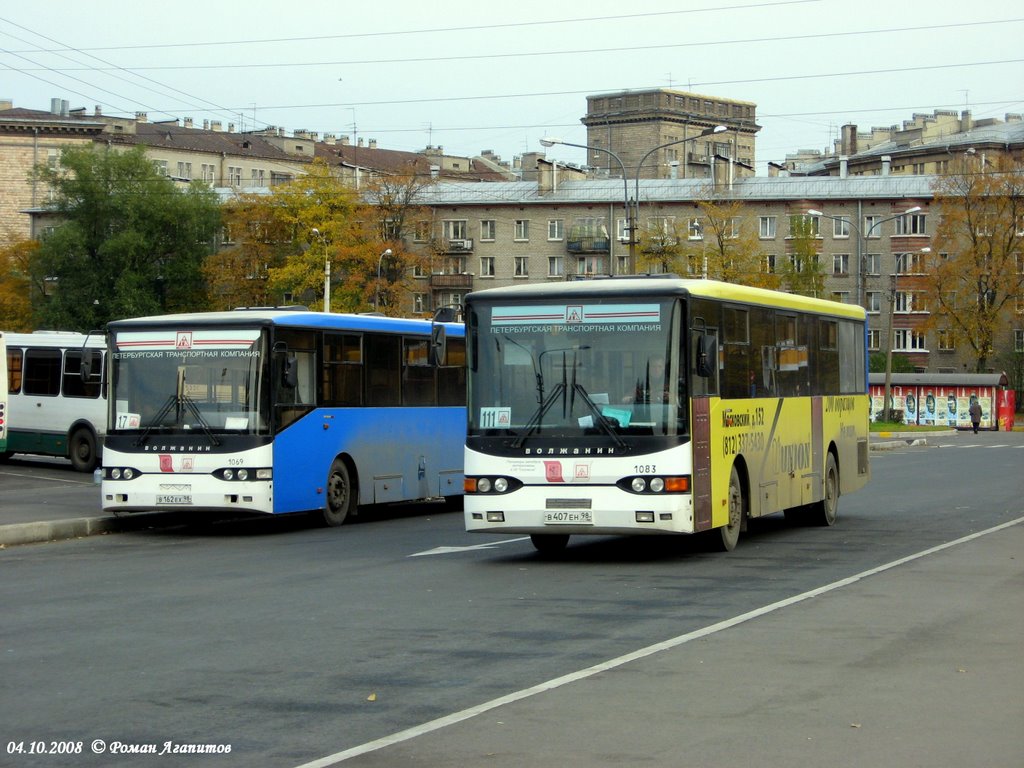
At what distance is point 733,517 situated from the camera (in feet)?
58.4

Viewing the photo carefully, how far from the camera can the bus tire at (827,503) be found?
72.3 ft

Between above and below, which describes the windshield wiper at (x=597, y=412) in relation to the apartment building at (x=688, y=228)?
below

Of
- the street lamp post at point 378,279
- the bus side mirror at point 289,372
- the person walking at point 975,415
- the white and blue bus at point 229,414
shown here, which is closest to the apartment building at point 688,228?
the street lamp post at point 378,279

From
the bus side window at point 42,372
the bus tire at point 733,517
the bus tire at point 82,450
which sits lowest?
the bus tire at point 733,517

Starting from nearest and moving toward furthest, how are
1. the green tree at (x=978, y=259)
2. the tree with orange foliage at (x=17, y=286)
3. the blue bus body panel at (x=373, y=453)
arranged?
the blue bus body panel at (x=373, y=453) → the green tree at (x=978, y=259) → the tree with orange foliage at (x=17, y=286)

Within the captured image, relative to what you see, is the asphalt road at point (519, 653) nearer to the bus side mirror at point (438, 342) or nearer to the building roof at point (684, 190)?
the bus side mirror at point (438, 342)

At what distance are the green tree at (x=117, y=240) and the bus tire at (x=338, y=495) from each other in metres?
77.1

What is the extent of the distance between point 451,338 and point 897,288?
8200 centimetres

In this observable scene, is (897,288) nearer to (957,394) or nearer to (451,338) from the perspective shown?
(957,394)

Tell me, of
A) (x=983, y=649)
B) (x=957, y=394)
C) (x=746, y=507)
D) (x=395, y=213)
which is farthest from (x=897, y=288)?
(x=983, y=649)

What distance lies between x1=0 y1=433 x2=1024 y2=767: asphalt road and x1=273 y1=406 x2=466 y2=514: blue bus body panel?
2241 millimetres

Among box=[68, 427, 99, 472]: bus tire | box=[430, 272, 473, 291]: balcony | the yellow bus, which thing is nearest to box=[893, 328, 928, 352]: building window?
box=[430, 272, 473, 291]: balcony

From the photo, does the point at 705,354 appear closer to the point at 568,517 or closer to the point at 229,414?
the point at 568,517

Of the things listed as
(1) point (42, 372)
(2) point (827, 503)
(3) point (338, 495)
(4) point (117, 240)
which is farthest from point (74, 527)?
(4) point (117, 240)
